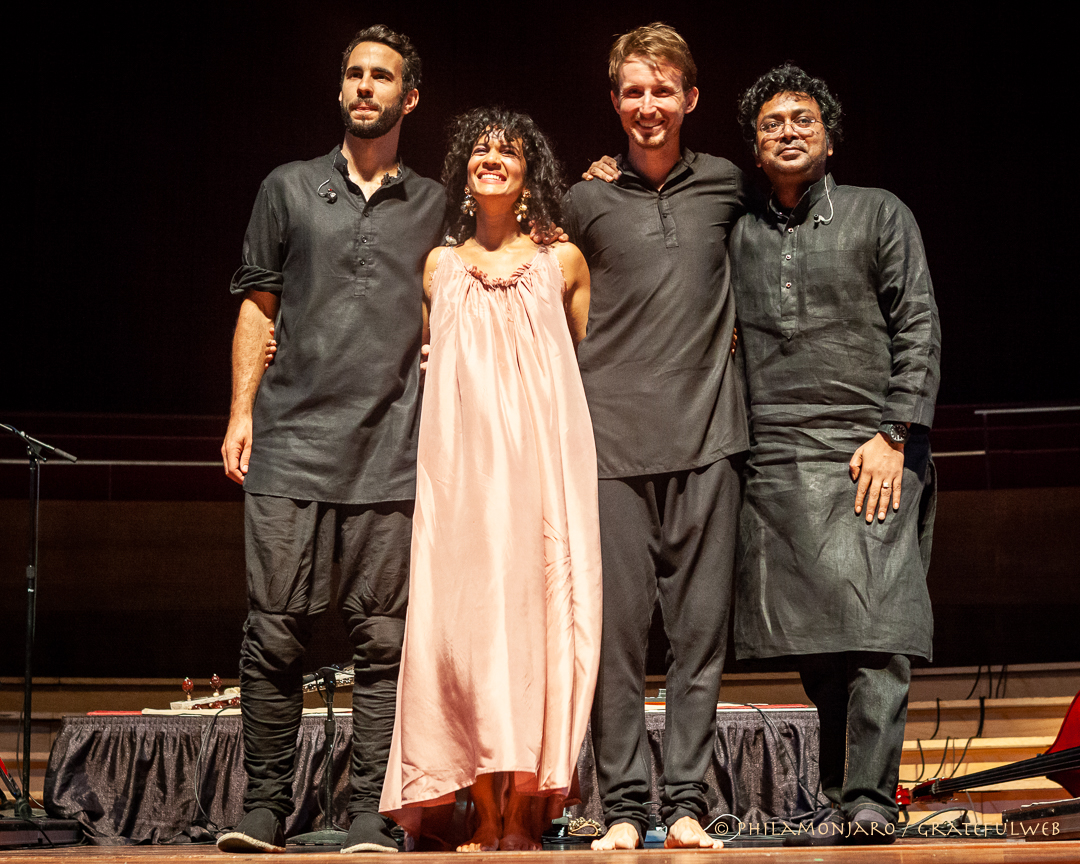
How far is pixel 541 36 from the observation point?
21.0 feet

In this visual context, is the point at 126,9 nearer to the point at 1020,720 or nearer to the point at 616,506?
the point at 616,506

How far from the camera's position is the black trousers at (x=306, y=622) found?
2314 millimetres

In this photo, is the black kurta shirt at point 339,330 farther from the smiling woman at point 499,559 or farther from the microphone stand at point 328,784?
the microphone stand at point 328,784

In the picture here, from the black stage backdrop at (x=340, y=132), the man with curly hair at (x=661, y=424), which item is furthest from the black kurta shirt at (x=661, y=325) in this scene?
the black stage backdrop at (x=340, y=132)

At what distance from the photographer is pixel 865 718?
7.45ft

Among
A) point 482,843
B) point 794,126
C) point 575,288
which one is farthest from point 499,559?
point 794,126

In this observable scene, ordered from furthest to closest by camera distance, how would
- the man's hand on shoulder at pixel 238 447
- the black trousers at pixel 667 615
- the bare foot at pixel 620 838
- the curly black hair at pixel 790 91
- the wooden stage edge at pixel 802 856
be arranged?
the curly black hair at pixel 790 91 → the man's hand on shoulder at pixel 238 447 → the black trousers at pixel 667 615 → the bare foot at pixel 620 838 → the wooden stage edge at pixel 802 856

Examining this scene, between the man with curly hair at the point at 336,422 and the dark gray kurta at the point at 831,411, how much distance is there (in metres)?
0.75

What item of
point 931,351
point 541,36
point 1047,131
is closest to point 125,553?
point 541,36

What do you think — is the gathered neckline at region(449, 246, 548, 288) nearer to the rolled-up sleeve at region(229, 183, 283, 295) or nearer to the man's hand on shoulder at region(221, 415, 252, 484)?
the rolled-up sleeve at region(229, 183, 283, 295)

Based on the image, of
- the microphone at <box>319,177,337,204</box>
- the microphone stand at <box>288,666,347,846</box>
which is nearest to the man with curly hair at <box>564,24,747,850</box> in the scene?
the microphone at <box>319,177,337,204</box>

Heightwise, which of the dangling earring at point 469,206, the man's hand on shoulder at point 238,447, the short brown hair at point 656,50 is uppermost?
the short brown hair at point 656,50

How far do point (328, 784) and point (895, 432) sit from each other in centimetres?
246

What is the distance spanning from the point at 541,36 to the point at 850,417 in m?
4.62
